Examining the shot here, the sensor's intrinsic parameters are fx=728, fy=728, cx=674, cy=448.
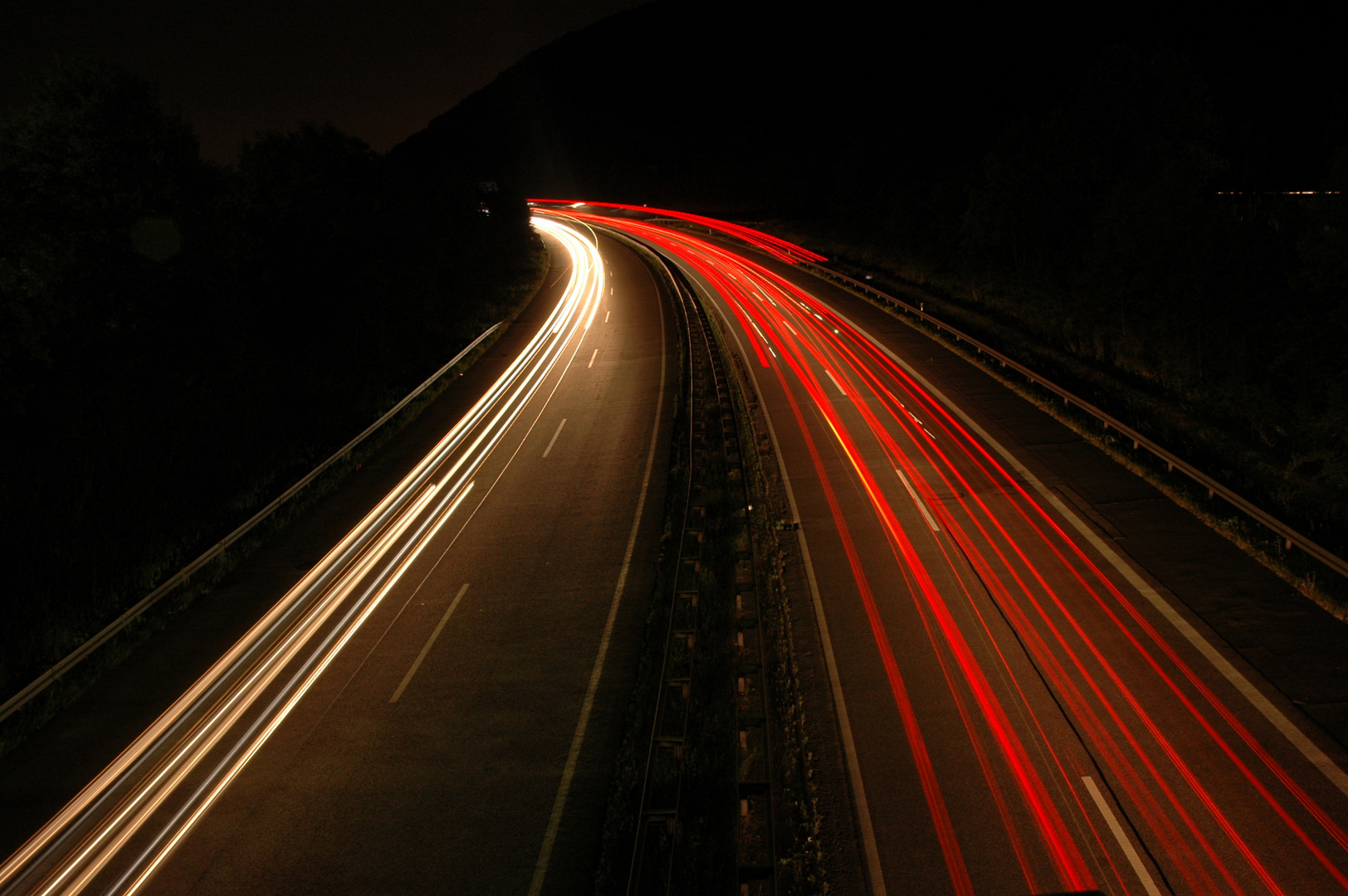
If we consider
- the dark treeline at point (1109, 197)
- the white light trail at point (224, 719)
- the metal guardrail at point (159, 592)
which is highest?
the dark treeline at point (1109, 197)

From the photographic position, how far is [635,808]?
846 cm

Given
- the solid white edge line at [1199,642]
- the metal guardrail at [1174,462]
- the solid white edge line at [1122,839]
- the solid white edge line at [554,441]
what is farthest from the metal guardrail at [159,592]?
the metal guardrail at [1174,462]

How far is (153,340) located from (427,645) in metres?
19.0

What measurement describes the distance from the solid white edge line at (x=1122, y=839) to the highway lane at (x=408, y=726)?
218 inches

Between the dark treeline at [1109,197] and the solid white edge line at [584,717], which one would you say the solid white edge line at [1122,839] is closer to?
the solid white edge line at [584,717]

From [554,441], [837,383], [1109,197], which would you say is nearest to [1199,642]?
[837,383]

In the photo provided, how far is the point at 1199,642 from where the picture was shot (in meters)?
10.4

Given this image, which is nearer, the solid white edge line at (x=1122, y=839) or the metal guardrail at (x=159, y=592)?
the solid white edge line at (x=1122, y=839)

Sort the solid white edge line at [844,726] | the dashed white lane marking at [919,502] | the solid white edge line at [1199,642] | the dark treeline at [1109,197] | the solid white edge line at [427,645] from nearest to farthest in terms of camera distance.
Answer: the solid white edge line at [844,726] < the solid white edge line at [1199,642] < the solid white edge line at [427,645] < the dashed white lane marking at [919,502] < the dark treeline at [1109,197]

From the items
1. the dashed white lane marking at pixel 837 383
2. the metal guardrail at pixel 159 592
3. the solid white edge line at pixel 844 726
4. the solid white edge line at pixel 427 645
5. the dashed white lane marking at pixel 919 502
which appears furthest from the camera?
the dashed white lane marking at pixel 837 383

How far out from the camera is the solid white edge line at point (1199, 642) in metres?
8.26

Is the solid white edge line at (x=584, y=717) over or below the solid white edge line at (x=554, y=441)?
below

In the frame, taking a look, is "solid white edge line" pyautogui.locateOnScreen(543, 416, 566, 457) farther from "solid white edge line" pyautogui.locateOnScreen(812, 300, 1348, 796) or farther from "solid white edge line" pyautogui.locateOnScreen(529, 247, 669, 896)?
"solid white edge line" pyautogui.locateOnScreen(812, 300, 1348, 796)

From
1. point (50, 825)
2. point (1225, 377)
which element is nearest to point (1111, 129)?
point (1225, 377)
